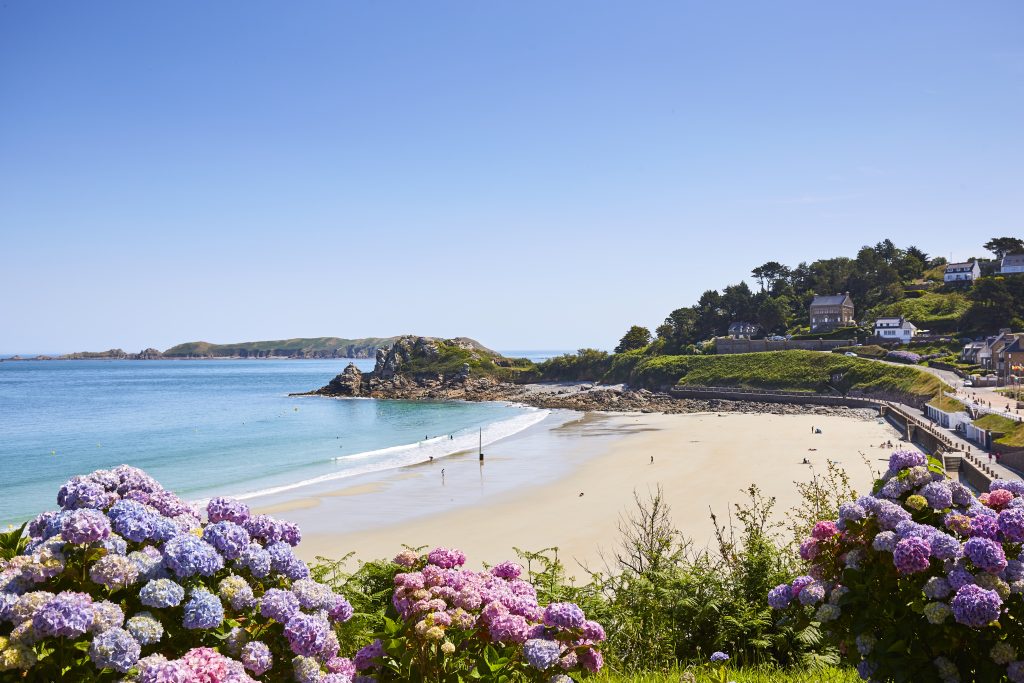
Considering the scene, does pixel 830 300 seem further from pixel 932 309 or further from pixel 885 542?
pixel 885 542

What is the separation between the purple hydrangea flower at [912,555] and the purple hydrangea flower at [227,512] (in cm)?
387

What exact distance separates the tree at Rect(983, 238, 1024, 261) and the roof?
1100 inches

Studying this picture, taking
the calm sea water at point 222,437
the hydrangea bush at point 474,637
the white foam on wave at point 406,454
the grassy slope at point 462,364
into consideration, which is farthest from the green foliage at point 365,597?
the grassy slope at point 462,364

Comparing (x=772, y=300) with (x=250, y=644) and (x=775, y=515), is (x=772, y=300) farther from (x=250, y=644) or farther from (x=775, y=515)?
(x=250, y=644)

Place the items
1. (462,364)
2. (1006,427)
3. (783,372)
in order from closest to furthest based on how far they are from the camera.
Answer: (1006,427) < (783,372) < (462,364)

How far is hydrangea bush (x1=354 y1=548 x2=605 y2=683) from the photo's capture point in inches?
161

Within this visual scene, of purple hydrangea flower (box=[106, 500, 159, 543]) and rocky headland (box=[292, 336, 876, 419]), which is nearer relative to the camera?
purple hydrangea flower (box=[106, 500, 159, 543])

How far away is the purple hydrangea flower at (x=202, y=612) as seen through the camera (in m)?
3.38

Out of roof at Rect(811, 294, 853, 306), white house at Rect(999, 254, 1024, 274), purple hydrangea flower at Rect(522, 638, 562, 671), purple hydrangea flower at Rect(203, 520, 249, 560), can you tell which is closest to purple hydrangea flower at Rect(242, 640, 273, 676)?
purple hydrangea flower at Rect(203, 520, 249, 560)

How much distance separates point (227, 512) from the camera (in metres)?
4.13

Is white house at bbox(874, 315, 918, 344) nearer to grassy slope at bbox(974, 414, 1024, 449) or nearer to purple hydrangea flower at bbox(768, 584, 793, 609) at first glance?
grassy slope at bbox(974, 414, 1024, 449)

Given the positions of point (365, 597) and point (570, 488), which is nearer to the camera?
point (365, 597)

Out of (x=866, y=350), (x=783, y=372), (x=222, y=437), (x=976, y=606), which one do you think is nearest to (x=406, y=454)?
(x=222, y=437)

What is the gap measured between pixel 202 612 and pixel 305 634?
1.65 feet
